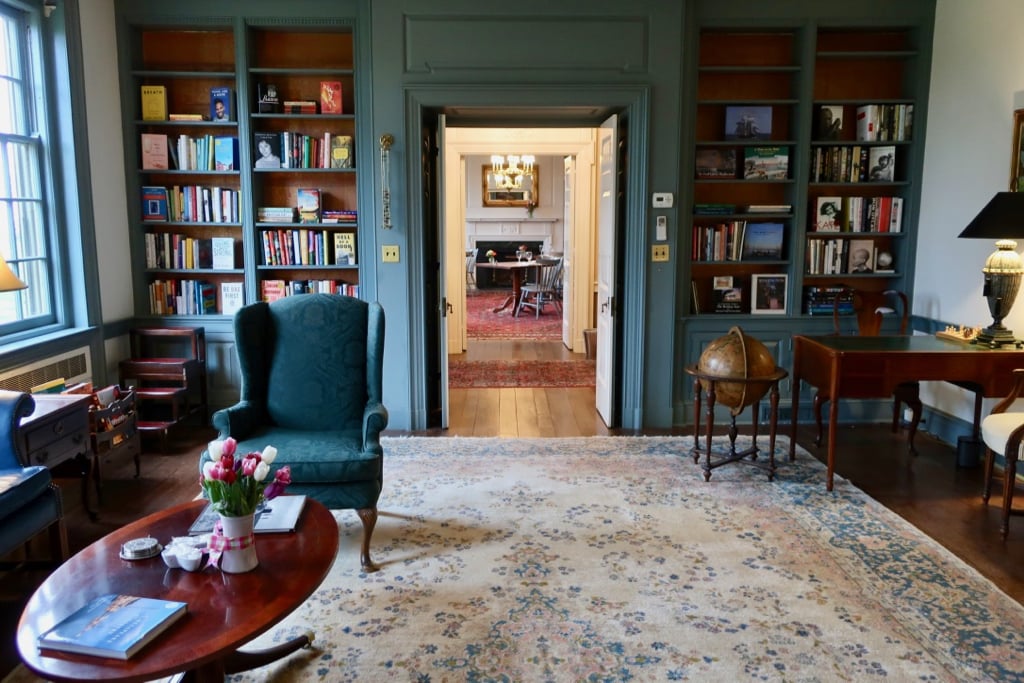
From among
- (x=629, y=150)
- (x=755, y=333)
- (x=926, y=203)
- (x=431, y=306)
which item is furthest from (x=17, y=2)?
(x=926, y=203)

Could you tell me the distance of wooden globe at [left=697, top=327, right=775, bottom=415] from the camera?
427 centimetres

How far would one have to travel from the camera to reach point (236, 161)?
5633 millimetres

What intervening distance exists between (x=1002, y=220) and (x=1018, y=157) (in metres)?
0.70

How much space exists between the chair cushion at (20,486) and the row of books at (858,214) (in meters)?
5.24

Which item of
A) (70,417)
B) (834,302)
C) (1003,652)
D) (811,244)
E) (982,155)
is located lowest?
(1003,652)

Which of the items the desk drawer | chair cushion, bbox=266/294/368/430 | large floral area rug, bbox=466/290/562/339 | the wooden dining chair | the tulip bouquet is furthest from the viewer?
large floral area rug, bbox=466/290/562/339

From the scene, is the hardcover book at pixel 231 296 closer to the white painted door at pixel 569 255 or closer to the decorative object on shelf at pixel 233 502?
the decorative object on shelf at pixel 233 502

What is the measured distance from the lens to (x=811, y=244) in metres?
5.79

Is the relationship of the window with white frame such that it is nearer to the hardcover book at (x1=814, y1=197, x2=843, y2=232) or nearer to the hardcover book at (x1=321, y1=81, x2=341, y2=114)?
the hardcover book at (x1=321, y1=81, x2=341, y2=114)

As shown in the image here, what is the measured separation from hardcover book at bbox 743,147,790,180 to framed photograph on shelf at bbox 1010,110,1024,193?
1498mm

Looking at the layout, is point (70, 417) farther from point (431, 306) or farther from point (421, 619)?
point (431, 306)

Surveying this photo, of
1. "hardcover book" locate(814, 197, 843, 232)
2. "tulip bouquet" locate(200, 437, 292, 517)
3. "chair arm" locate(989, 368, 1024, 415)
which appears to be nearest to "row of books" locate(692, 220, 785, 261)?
"hardcover book" locate(814, 197, 843, 232)

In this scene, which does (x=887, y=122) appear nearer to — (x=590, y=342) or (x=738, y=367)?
(x=738, y=367)

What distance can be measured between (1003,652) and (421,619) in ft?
6.99
